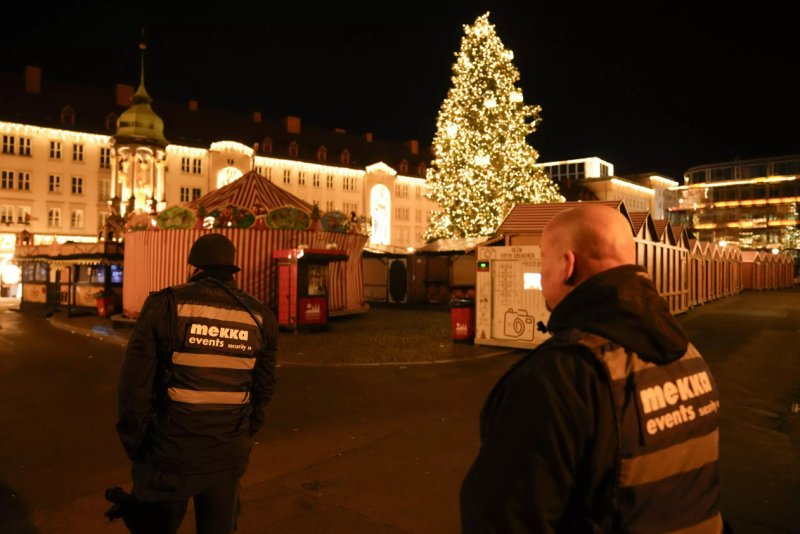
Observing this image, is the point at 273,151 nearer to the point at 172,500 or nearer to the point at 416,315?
the point at 416,315

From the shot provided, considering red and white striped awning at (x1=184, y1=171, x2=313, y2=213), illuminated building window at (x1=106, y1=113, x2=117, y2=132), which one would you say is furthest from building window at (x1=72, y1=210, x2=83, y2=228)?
red and white striped awning at (x1=184, y1=171, x2=313, y2=213)

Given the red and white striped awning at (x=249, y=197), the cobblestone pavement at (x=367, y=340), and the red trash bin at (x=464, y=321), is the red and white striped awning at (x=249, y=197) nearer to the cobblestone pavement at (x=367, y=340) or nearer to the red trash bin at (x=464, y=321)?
the cobblestone pavement at (x=367, y=340)

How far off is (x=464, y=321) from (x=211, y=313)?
10851mm

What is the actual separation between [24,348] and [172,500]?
42.3ft

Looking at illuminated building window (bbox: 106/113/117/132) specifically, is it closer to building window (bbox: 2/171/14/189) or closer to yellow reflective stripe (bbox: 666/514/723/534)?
building window (bbox: 2/171/14/189)

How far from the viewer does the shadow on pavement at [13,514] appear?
13.0 ft

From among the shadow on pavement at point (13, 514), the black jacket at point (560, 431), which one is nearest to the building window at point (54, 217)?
the shadow on pavement at point (13, 514)

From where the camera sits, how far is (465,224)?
89.5ft

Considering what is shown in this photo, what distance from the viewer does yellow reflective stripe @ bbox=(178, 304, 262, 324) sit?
2861 millimetres

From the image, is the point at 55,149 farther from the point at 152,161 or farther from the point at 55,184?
the point at 152,161

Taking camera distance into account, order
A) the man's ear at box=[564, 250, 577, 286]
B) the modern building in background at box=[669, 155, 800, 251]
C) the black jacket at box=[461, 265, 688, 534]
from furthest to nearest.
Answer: the modern building in background at box=[669, 155, 800, 251], the man's ear at box=[564, 250, 577, 286], the black jacket at box=[461, 265, 688, 534]

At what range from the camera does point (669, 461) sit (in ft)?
4.98

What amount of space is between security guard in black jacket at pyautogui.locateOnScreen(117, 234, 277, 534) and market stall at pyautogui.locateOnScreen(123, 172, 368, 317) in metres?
15.2

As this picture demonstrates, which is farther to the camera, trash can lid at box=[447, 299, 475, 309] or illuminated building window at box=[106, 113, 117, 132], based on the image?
illuminated building window at box=[106, 113, 117, 132]
